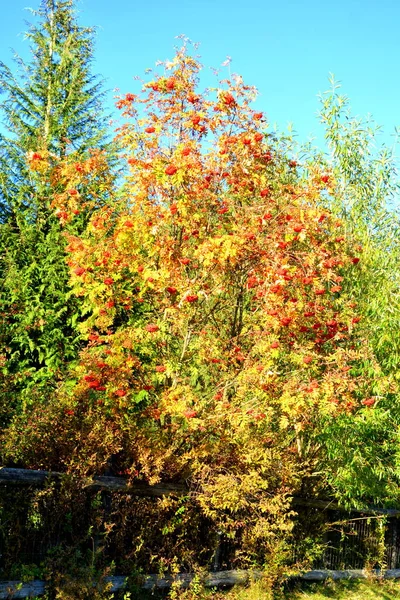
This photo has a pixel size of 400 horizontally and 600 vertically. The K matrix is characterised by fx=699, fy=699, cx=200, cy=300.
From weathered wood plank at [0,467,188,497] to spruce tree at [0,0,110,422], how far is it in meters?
0.98

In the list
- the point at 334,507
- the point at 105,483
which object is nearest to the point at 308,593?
the point at 334,507

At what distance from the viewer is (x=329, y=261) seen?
283 inches

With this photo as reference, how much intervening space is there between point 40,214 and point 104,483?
6.18 meters

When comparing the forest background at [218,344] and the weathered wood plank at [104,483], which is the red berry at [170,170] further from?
the weathered wood plank at [104,483]

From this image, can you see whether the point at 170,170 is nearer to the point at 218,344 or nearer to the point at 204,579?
the point at 218,344

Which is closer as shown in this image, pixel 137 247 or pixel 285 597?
pixel 137 247

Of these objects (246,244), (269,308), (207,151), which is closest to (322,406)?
(269,308)

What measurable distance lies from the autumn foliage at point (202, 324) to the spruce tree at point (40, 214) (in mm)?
702

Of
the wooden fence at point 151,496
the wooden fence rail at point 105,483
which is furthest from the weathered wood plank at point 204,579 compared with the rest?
the wooden fence rail at point 105,483

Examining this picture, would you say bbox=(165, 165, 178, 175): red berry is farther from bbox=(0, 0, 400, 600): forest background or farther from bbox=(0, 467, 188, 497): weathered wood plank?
bbox=(0, 467, 188, 497): weathered wood plank

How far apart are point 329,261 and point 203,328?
6.71 ft

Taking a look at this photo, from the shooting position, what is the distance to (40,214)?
1165 cm

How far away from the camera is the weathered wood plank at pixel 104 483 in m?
6.00

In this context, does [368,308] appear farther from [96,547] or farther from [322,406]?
[96,547]
